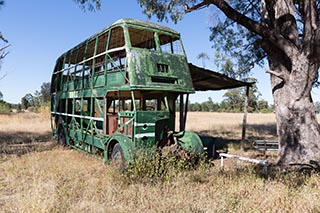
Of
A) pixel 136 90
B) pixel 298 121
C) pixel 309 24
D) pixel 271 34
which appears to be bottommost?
pixel 298 121

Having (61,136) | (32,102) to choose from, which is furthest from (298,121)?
(32,102)

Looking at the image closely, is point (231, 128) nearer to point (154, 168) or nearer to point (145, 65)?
point (145, 65)

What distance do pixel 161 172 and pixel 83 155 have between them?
476cm

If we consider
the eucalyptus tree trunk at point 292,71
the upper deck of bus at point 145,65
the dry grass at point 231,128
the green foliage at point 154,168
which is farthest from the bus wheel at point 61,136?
the dry grass at point 231,128

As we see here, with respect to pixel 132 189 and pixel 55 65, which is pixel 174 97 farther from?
pixel 55 65

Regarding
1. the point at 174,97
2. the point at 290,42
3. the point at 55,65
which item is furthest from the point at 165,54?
the point at 55,65

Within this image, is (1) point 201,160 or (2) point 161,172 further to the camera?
(1) point 201,160

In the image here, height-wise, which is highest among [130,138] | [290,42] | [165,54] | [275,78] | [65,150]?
[290,42]

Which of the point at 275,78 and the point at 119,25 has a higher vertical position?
the point at 119,25

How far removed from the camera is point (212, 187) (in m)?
5.28

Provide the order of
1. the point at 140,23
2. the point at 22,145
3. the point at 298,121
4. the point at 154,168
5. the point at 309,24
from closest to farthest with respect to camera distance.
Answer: the point at 154,168
the point at 309,24
the point at 140,23
the point at 298,121
the point at 22,145

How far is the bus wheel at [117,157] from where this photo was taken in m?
6.48

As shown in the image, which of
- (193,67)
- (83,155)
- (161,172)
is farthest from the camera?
(193,67)

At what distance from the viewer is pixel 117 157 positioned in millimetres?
6855
